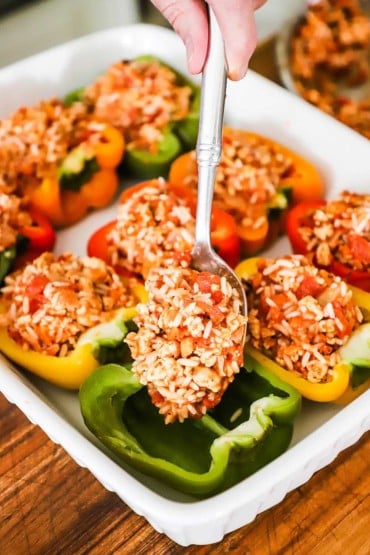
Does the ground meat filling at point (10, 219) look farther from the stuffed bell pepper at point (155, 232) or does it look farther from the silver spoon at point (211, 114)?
the silver spoon at point (211, 114)

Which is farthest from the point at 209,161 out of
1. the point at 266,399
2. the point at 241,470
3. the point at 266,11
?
the point at 266,11

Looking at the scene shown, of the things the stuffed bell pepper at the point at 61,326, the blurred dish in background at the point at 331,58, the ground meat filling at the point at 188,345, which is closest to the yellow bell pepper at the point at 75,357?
the stuffed bell pepper at the point at 61,326

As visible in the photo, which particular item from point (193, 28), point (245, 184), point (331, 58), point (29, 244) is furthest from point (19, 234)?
point (331, 58)

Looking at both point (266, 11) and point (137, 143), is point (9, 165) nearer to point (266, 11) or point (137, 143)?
point (137, 143)

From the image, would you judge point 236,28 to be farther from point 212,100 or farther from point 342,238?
point 342,238

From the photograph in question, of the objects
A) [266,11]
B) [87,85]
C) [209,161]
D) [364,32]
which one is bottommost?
[266,11]

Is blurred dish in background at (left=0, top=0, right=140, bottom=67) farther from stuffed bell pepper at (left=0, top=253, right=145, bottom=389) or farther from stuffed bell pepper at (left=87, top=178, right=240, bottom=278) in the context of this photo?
stuffed bell pepper at (left=0, top=253, right=145, bottom=389)
